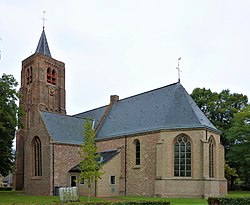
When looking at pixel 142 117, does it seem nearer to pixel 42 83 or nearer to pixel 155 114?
pixel 155 114

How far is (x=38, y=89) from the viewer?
47.5 meters

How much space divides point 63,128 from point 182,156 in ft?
52.3

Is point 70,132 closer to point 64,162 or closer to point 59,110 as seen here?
point 64,162

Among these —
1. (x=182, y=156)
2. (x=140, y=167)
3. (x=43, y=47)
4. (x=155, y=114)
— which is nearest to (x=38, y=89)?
(x=43, y=47)

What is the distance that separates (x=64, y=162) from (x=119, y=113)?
31.0 feet

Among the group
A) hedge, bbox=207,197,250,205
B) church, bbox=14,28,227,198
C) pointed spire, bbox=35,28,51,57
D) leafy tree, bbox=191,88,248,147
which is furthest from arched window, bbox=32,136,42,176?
leafy tree, bbox=191,88,248,147

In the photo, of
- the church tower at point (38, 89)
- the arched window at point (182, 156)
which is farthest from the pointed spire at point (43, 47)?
the arched window at point (182, 156)

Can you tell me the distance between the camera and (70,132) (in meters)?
41.5

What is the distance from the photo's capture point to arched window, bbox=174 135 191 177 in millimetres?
32750

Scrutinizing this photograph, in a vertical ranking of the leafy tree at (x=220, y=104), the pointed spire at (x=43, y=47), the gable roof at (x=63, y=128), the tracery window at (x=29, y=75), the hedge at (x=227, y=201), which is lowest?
the hedge at (x=227, y=201)

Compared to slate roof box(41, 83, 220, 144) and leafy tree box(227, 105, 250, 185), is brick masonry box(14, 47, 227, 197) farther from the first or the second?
leafy tree box(227, 105, 250, 185)

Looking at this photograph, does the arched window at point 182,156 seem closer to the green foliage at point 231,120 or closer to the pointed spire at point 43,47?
the green foliage at point 231,120

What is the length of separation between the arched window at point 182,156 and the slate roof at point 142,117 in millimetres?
1487

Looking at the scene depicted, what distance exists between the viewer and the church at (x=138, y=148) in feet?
107
